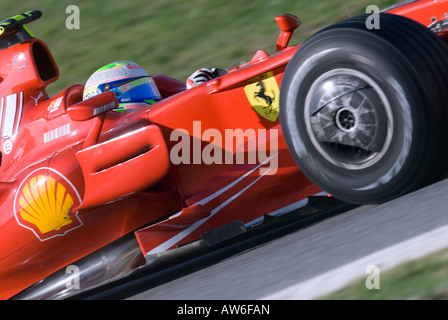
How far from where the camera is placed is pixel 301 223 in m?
4.30

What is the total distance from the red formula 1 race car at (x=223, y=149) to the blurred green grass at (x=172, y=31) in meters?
3.72

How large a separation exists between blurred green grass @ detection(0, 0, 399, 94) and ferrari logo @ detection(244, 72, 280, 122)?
4.26m

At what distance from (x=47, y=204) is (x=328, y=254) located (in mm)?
1714

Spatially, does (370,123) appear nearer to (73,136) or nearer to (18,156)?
(73,136)

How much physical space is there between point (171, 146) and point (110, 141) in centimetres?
31

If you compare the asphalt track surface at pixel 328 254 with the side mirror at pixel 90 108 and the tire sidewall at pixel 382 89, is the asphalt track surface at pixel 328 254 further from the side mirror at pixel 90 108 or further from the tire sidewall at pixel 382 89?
the side mirror at pixel 90 108

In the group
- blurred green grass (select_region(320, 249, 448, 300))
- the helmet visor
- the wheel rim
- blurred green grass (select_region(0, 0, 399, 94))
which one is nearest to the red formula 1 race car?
the wheel rim

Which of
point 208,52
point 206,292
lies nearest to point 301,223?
point 206,292

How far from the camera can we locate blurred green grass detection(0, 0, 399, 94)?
830 cm

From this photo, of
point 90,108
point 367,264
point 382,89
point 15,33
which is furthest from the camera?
point 15,33

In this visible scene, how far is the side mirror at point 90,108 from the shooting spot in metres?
3.78

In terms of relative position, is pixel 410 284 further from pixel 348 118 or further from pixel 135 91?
pixel 135 91

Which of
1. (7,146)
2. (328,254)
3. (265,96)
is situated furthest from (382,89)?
(7,146)

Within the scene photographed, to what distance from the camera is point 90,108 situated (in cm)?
379
